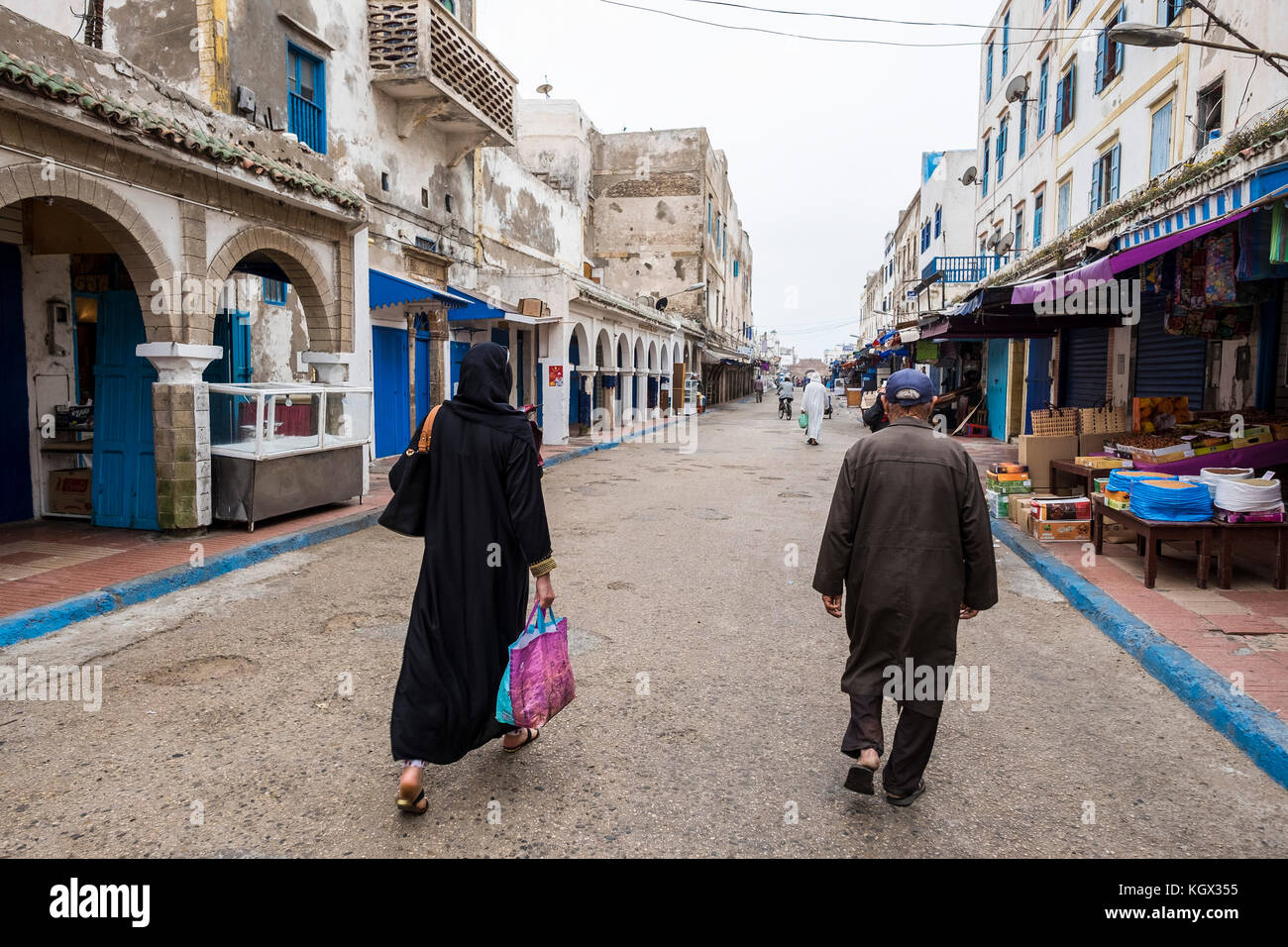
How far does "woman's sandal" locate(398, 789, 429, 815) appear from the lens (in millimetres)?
2959

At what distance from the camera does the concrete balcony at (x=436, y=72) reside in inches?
525

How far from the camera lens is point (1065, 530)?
7992 millimetres

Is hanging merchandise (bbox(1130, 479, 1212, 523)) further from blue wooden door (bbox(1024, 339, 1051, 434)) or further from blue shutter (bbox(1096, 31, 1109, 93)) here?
blue shutter (bbox(1096, 31, 1109, 93))

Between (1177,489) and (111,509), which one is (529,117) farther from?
(1177,489)

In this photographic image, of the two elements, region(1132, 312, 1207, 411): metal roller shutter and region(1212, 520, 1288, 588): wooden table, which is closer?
region(1212, 520, 1288, 588): wooden table

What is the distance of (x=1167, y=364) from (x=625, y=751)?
11.0 meters

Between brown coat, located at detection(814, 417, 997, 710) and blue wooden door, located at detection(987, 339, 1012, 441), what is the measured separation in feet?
60.9

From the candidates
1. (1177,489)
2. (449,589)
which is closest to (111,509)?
(449,589)

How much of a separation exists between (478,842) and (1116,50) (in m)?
16.4

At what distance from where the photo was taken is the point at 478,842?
2812 mm

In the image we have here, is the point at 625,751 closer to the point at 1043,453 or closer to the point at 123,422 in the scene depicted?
the point at 123,422

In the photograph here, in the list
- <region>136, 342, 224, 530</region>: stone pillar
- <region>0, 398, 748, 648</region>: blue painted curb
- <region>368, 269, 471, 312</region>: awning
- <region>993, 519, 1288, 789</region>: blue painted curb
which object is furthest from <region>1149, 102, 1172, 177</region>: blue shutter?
<region>136, 342, 224, 530</region>: stone pillar

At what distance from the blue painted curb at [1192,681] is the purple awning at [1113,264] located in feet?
8.69
